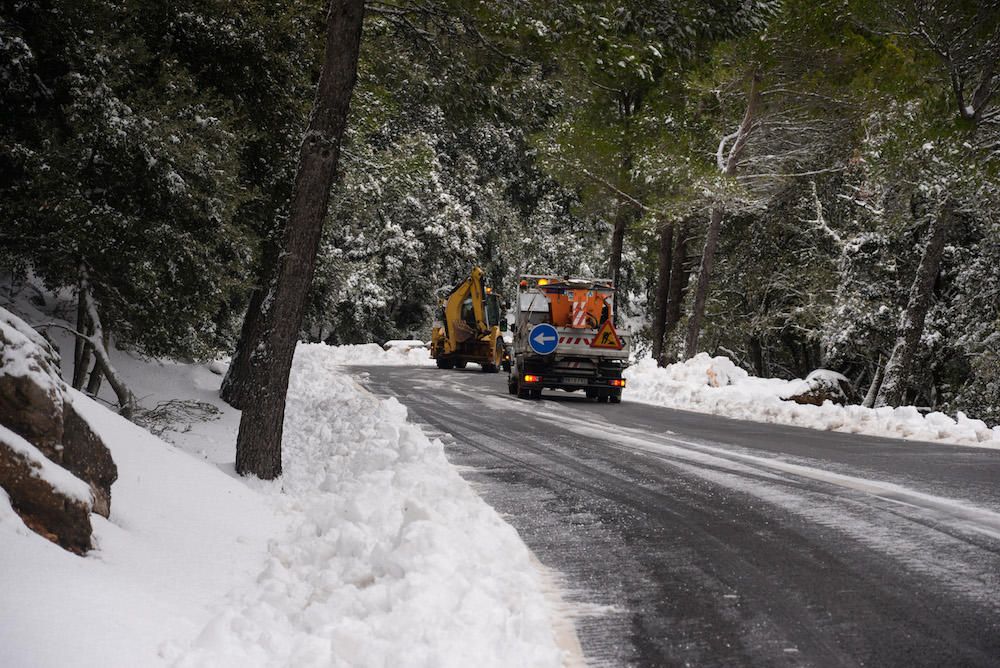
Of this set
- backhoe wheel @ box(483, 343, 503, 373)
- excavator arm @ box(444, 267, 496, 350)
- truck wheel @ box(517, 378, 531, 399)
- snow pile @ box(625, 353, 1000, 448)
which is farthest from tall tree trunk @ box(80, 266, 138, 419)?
backhoe wheel @ box(483, 343, 503, 373)

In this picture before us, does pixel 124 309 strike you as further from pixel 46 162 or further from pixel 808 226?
pixel 808 226

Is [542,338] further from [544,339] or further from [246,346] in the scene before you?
[246,346]

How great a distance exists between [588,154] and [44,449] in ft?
78.9

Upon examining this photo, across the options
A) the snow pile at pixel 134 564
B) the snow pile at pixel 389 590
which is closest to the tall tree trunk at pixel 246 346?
the snow pile at pixel 389 590

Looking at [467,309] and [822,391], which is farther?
[467,309]

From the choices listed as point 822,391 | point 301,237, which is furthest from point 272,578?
point 822,391

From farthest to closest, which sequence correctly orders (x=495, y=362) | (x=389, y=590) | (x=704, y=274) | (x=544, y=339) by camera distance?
(x=495, y=362), (x=704, y=274), (x=544, y=339), (x=389, y=590)

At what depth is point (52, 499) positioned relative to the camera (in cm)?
392

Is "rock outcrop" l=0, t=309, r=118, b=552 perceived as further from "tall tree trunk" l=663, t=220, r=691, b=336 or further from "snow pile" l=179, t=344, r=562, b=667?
"tall tree trunk" l=663, t=220, r=691, b=336

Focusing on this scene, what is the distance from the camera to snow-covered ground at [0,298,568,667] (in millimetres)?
3287

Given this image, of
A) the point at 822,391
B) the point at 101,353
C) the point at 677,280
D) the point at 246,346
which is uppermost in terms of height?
the point at 677,280

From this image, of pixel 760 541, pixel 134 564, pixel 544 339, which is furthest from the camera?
pixel 544 339

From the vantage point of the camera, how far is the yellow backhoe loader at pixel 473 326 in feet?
102

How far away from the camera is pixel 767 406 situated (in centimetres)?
1677
